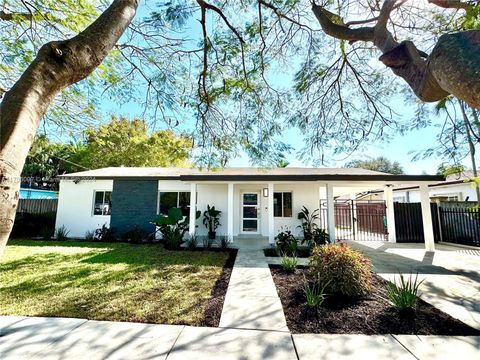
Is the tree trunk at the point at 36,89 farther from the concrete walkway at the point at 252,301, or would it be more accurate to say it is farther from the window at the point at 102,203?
the window at the point at 102,203

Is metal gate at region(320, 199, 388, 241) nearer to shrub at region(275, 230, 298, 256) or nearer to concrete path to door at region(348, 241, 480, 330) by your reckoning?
concrete path to door at region(348, 241, 480, 330)

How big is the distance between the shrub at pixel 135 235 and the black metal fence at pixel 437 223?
13421 millimetres

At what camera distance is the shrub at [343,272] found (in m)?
4.80

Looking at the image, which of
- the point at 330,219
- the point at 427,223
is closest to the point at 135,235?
the point at 330,219

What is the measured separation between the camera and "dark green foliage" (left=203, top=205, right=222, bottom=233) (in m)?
12.9

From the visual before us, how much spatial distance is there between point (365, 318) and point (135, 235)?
10715 millimetres

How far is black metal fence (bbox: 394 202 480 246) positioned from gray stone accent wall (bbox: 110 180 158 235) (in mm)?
13248

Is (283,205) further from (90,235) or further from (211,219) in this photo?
(90,235)

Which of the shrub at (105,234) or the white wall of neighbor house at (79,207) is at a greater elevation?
the white wall of neighbor house at (79,207)

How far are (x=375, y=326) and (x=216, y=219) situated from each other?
9.92m

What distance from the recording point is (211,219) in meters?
13.1

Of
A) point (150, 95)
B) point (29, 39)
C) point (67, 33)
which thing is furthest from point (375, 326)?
point (29, 39)

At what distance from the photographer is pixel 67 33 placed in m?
5.46

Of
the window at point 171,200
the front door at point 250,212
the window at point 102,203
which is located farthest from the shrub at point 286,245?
the window at point 102,203
